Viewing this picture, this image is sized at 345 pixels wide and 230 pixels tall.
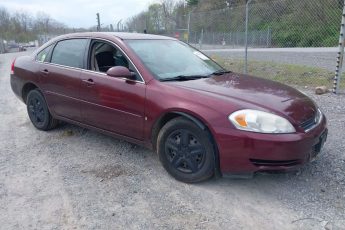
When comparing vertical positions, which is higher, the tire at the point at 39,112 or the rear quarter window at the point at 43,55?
the rear quarter window at the point at 43,55

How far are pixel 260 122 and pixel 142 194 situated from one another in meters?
1.36

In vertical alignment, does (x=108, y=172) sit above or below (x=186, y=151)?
below

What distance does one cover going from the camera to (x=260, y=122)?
3379 millimetres

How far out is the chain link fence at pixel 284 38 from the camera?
10609 mm

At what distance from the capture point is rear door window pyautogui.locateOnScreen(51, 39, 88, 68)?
4.93 meters

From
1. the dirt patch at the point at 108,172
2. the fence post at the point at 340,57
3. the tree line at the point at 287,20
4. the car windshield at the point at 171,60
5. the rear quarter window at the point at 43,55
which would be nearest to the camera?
the dirt patch at the point at 108,172

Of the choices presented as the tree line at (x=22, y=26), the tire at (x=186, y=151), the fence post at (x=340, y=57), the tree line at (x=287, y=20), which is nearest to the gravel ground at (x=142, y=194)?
the tire at (x=186, y=151)

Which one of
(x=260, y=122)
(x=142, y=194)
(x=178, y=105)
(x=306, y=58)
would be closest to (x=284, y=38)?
(x=306, y=58)

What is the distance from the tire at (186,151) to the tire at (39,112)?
2.40 m

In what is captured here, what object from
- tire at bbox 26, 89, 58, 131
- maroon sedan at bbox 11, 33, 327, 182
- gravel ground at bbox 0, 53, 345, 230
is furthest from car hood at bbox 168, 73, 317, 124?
tire at bbox 26, 89, 58, 131

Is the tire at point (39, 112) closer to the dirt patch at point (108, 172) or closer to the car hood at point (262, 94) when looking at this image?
the dirt patch at point (108, 172)

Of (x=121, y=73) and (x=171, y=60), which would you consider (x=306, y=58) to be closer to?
(x=171, y=60)

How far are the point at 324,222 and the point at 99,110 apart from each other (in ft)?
9.16

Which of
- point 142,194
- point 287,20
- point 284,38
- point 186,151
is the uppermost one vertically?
point 287,20
